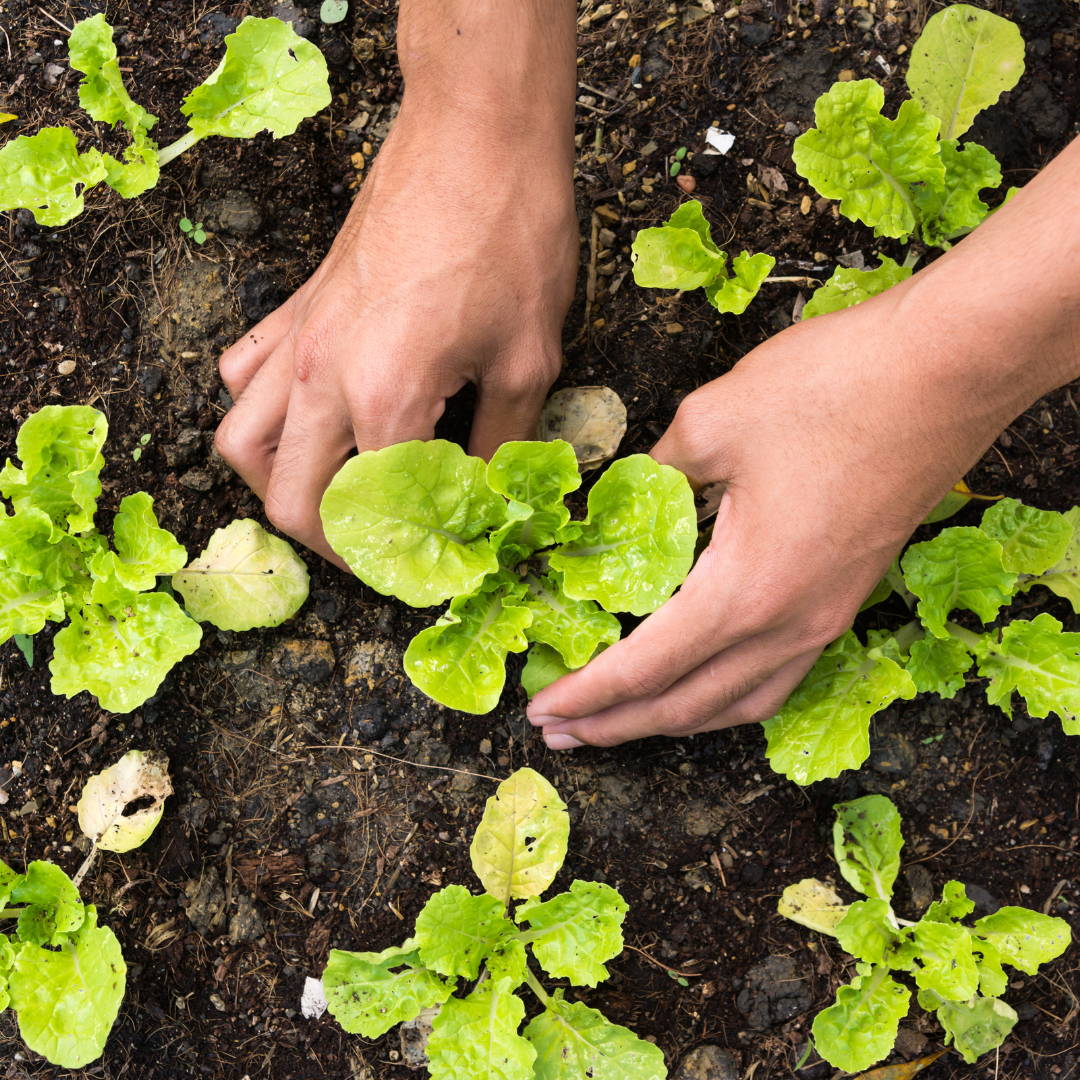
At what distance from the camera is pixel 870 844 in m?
2.41

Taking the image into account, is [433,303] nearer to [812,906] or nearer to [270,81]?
[270,81]

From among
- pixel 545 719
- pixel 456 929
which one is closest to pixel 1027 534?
pixel 545 719

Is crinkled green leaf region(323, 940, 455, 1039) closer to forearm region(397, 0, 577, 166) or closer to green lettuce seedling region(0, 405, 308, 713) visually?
green lettuce seedling region(0, 405, 308, 713)

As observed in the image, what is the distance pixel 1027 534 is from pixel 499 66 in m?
1.57

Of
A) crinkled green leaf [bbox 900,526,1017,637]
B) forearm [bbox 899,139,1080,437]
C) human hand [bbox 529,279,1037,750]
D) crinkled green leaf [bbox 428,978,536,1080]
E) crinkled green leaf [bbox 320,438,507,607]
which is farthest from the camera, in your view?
crinkled green leaf [bbox 900,526,1017,637]

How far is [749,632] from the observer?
1935mm

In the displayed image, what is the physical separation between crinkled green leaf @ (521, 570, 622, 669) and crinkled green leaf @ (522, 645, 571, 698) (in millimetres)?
30

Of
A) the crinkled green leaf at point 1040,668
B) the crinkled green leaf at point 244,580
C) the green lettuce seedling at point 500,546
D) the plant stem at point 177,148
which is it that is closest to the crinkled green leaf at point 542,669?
the green lettuce seedling at point 500,546

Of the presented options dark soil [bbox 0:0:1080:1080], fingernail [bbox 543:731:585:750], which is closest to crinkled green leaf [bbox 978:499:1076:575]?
dark soil [bbox 0:0:1080:1080]

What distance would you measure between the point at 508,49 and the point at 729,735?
1581 mm

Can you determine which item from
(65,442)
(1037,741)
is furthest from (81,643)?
(1037,741)

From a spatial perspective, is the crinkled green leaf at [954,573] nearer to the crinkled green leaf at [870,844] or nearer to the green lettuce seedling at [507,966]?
the crinkled green leaf at [870,844]

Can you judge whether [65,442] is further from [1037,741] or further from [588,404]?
[1037,741]

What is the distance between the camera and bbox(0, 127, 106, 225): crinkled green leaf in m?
2.42
